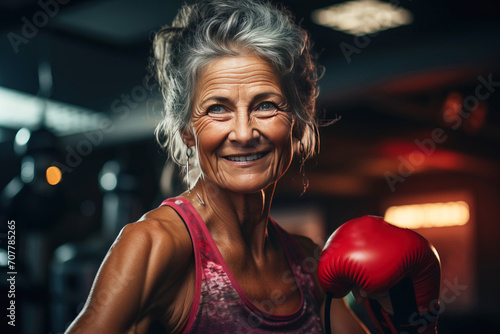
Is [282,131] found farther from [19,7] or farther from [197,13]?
[19,7]

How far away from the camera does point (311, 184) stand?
19.2 ft

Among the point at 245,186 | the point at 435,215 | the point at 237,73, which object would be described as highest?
the point at 237,73

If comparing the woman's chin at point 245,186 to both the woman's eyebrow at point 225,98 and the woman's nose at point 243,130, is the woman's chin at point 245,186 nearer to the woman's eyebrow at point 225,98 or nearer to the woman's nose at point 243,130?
the woman's nose at point 243,130

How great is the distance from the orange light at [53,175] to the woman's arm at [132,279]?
4.28ft

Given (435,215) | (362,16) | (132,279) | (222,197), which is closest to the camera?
(132,279)

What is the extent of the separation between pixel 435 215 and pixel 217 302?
4.78 metres

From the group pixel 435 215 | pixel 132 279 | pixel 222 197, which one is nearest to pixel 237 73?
pixel 222 197

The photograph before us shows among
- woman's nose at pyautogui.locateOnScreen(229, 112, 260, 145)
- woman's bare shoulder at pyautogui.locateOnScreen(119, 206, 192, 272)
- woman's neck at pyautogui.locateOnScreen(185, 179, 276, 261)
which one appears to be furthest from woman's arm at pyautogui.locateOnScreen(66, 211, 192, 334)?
woman's nose at pyautogui.locateOnScreen(229, 112, 260, 145)

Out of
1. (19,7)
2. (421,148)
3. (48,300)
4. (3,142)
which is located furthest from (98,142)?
(421,148)

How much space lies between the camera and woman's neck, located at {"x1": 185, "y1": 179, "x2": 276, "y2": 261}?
129 centimetres

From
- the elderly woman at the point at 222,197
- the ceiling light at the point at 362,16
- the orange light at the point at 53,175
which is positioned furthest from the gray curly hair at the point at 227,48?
the ceiling light at the point at 362,16

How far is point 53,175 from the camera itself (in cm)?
231

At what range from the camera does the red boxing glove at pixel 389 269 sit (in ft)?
3.71

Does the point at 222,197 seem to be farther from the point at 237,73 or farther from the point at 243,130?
the point at 237,73
